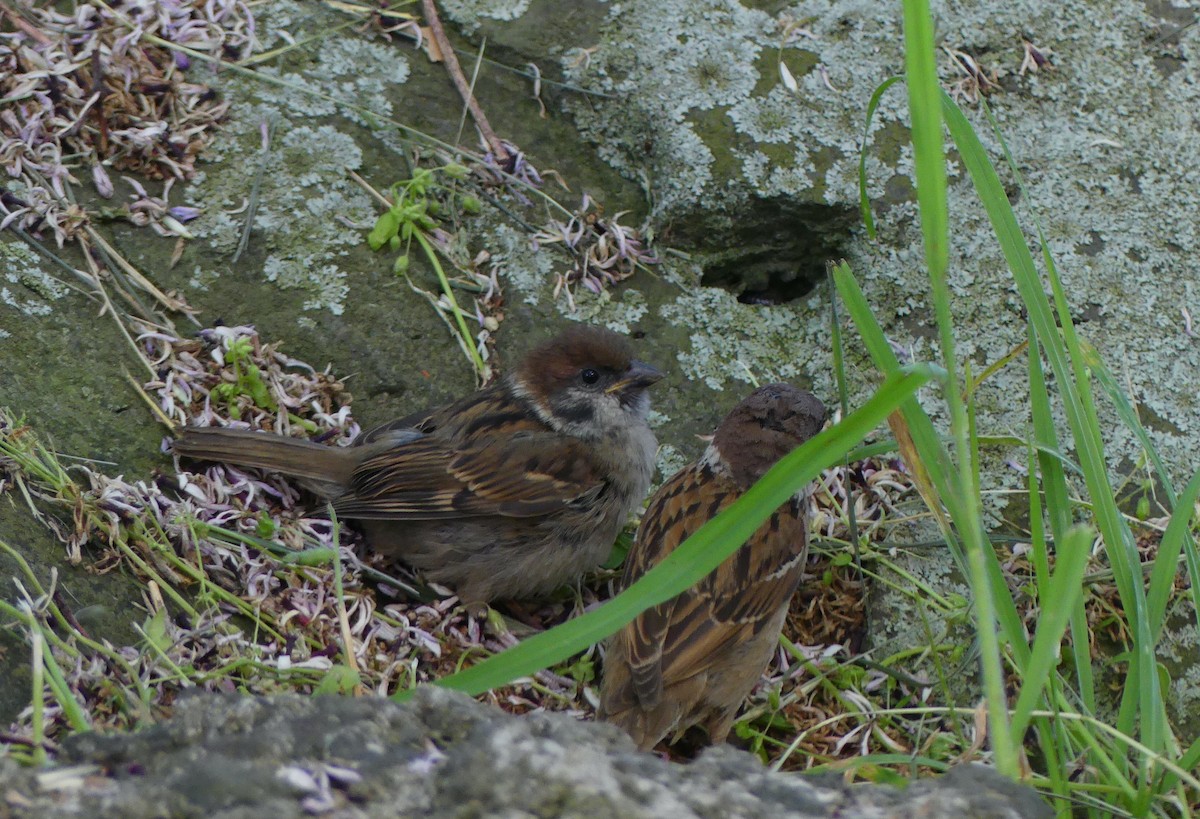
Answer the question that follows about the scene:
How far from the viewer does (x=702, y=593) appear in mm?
3604

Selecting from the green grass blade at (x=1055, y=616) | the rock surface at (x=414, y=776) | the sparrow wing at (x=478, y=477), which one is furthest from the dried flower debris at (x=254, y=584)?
the green grass blade at (x=1055, y=616)

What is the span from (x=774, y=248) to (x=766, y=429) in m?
1.03

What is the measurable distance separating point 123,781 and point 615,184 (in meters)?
3.42

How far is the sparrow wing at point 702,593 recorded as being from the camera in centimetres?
345

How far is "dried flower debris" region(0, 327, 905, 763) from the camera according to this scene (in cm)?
294

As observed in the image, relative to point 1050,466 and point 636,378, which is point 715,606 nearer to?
point 636,378

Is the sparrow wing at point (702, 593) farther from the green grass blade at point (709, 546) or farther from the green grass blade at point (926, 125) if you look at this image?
the green grass blade at point (926, 125)

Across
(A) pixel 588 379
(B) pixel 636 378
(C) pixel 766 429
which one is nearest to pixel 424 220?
(A) pixel 588 379

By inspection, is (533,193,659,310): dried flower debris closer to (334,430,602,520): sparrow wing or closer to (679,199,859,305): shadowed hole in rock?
(679,199,859,305): shadowed hole in rock

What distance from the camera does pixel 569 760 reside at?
1.84 metres

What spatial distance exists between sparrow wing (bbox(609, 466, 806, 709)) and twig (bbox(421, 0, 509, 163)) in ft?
5.26

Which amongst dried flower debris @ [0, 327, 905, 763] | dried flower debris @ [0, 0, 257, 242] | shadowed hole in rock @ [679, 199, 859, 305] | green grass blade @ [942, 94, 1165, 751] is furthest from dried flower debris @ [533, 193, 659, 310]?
green grass blade @ [942, 94, 1165, 751]

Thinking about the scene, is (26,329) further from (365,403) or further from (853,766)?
(853,766)

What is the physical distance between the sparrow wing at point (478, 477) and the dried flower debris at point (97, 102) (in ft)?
3.89
